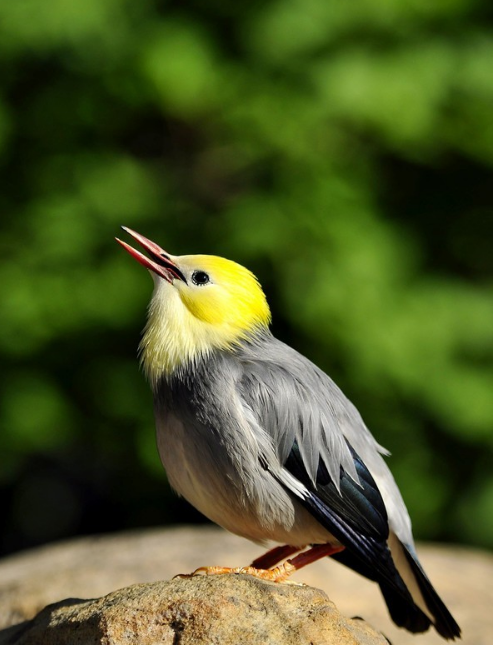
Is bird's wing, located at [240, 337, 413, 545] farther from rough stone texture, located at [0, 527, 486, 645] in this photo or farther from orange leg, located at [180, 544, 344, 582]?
rough stone texture, located at [0, 527, 486, 645]

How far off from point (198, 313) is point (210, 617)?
4.38 ft

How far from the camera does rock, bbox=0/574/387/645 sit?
3230 millimetres

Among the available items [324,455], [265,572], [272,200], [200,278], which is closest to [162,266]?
[200,278]

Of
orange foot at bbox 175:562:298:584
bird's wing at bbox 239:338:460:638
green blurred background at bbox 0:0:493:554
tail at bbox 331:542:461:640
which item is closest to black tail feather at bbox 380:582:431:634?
tail at bbox 331:542:461:640

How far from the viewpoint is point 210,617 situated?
3.25m

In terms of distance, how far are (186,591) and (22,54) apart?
4.75 metres

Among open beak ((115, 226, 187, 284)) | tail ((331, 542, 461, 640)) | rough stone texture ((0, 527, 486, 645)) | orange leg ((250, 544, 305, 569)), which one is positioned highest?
open beak ((115, 226, 187, 284))

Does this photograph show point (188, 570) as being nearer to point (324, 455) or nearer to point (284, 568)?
point (284, 568)

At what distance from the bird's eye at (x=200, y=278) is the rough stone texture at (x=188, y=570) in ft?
6.57

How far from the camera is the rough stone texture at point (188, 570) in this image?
5.27 meters

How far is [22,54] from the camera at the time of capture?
22.5 ft

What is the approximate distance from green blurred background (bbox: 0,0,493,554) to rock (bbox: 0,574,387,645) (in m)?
3.27

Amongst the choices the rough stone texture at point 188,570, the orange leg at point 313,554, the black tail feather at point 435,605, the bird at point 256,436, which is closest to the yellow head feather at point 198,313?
the bird at point 256,436

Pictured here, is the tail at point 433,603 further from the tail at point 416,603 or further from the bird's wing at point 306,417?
the bird's wing at point 306,417
